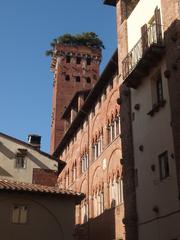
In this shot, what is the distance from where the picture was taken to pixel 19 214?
18.7 m

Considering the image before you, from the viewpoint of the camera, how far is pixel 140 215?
1593cm

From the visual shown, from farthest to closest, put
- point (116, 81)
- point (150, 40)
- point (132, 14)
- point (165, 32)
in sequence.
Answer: point (116, 81) → point (132, 14) → point (150, 40) → point (165, 32)

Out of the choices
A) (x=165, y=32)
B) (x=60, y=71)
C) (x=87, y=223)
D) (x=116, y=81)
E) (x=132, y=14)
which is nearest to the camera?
(x=165, y=32)

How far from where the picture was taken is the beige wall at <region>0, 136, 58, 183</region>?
77.2 feet

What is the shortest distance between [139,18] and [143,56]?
125 inches

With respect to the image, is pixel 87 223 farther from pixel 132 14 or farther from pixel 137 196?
pixel 132 14

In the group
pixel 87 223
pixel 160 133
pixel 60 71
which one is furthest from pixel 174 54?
pixel 60 71

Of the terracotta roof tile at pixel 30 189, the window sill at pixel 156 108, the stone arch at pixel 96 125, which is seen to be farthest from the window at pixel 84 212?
the window sill at pixel 156 108

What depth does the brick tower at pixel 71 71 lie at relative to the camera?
53.1 m

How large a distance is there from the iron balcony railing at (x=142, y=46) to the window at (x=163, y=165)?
391 cm

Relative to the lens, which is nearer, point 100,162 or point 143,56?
point 143,56

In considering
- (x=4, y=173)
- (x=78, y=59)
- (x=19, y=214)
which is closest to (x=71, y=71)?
(x=78, y=59)

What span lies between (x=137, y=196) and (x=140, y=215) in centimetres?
76

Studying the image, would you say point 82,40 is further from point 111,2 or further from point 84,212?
point 111,2
